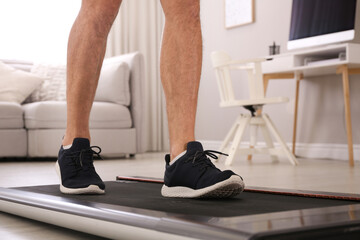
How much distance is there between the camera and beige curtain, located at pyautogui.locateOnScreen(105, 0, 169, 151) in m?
5.96

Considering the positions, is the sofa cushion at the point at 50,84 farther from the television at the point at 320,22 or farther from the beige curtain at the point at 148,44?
the television at the point at 320,22

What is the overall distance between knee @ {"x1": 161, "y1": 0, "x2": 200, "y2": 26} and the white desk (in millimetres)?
2173

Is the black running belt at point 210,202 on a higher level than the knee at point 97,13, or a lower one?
lower

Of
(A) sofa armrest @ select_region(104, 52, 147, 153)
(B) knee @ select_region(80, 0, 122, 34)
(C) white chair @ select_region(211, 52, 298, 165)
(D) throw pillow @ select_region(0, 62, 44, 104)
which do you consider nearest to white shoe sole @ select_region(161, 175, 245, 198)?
(B) knee @ select_region(80, 0, 122, 34)

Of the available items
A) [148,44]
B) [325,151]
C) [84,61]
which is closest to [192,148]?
[84,61]

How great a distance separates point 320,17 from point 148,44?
2.56 m

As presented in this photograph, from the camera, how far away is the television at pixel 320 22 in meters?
3.70

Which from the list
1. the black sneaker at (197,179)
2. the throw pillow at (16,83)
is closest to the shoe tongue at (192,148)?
the black sneaker at (197,179)

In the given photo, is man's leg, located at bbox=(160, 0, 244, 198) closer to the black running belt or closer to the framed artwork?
the black running belt

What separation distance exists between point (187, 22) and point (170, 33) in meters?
0.05

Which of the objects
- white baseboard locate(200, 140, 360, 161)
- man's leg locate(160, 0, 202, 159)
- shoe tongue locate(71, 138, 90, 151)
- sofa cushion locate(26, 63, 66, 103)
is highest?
man's leg locate(160, 0, 202, 159)

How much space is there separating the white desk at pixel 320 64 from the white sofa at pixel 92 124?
3.69 ft

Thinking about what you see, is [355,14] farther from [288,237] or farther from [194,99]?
[288,237]

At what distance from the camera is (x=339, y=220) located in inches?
34.9
